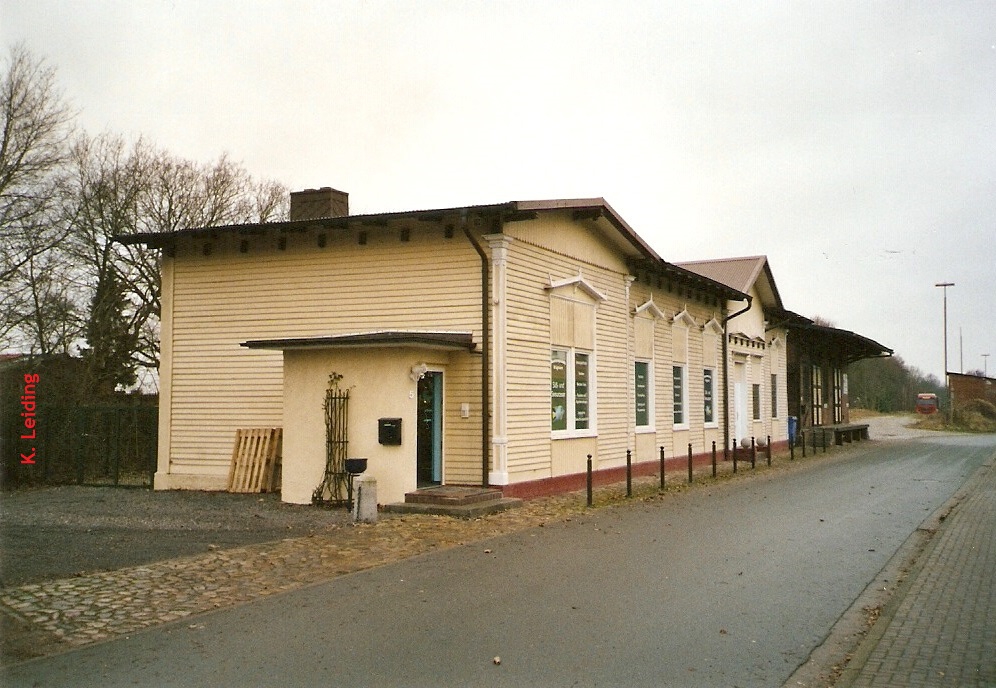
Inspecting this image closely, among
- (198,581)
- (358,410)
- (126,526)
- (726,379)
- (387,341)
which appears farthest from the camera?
(726,379)

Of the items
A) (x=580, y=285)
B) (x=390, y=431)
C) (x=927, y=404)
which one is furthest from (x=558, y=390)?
(x=927, y=404)

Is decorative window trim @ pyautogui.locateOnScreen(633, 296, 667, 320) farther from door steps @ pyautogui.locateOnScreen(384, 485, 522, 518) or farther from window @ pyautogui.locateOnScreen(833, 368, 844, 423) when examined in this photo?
window @ pyautogui.locateOnScreen(833, 368, 844, 423)

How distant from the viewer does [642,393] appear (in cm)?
2270

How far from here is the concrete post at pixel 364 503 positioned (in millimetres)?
13320

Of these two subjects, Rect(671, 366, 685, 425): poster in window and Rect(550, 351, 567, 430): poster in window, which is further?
Rect(671, 366, 685, 425): poster in window

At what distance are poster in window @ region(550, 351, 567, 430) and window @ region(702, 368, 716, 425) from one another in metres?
9.93

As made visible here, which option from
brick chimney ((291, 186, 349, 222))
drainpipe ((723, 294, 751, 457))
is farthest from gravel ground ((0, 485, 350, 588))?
drainpipe ((723, 294, 751, 457))

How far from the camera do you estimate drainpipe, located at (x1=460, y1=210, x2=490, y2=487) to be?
15.6 metres

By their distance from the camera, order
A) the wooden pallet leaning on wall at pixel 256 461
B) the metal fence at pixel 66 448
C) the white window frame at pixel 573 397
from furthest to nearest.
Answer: the metal fence at pixel 66 448 → the white window frame at pixel 573 397 → the wooden pallet leaning on wall at pixel 256 461

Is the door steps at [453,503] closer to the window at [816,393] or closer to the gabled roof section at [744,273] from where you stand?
the gabled roof section at [744,273]

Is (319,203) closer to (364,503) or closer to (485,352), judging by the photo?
(485,352)

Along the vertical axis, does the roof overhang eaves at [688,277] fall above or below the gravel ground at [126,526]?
above

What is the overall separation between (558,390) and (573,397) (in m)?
0.60

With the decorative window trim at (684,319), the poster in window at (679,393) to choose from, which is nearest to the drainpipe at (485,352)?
the decorative window trim at (684,319)
